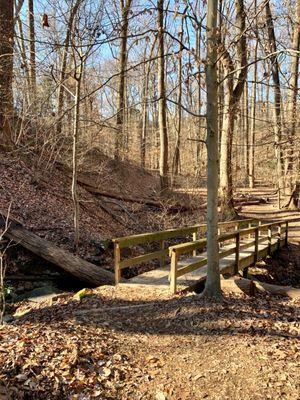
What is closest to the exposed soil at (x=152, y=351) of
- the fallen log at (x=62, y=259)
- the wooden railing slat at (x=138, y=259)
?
the wooden railing slat at (x=138, y=259)

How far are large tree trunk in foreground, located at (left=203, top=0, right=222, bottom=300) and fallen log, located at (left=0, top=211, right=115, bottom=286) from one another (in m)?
2.20

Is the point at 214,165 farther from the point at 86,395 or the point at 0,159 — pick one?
the point at 0,159

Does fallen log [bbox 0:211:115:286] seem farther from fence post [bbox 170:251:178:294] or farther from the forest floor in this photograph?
fence post [bbox 170:251:178:294]

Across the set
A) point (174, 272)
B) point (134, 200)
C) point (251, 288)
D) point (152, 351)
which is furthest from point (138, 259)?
point (134, 200)

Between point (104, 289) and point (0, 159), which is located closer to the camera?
point (104, 289)

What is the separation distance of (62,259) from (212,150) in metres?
3.69

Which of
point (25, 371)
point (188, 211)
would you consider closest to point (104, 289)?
point (25, 371)

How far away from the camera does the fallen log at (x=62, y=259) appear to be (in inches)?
309

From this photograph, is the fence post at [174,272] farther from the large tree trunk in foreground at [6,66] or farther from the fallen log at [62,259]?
the large tree trunk in foreground at [6,66]

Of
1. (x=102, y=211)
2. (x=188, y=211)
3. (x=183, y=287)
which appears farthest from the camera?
(x=188, y=211)

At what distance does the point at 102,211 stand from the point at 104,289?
22.6 ft

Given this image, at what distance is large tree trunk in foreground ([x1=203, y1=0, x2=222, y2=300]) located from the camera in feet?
19.5

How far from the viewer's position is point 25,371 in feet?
13.5

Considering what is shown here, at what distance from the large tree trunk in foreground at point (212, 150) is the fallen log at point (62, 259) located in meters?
2.20
